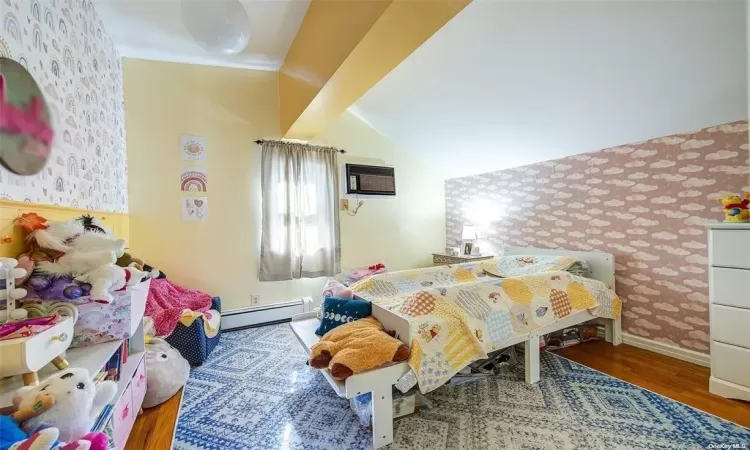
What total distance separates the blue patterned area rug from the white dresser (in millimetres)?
349

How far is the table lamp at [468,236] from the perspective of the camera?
3.76m

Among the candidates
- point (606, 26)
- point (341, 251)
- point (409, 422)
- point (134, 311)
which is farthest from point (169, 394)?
point (606, 26)

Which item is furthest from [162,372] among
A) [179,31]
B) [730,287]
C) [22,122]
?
[730,287]

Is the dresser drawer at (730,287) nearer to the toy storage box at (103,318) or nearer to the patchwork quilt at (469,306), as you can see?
the patchwork quilt at (469,306)

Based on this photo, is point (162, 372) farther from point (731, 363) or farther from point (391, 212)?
point (731, 363)

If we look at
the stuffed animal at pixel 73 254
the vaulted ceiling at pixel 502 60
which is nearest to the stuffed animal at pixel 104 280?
the stuffed animal at pixel 73 254

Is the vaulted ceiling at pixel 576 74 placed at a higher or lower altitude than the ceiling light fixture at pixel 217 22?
lower

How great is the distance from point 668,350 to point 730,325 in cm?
77

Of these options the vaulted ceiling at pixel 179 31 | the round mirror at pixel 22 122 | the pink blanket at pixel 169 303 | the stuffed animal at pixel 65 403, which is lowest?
the pink blanket at pixel 169 303


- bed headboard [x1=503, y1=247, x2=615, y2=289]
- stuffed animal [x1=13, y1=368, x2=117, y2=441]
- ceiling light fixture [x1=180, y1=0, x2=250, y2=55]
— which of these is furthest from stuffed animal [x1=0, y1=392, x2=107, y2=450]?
bed headboard [x1=503, y1=247, x2=615, y2=289]

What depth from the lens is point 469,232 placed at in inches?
149

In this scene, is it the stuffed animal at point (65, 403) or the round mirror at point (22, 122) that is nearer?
the stuffed animal at point (65, 403)

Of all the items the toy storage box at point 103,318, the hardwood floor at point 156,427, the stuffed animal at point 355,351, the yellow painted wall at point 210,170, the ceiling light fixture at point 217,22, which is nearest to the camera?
the toy storage box at point 103,318

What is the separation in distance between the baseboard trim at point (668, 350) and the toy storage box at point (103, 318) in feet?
11.7
